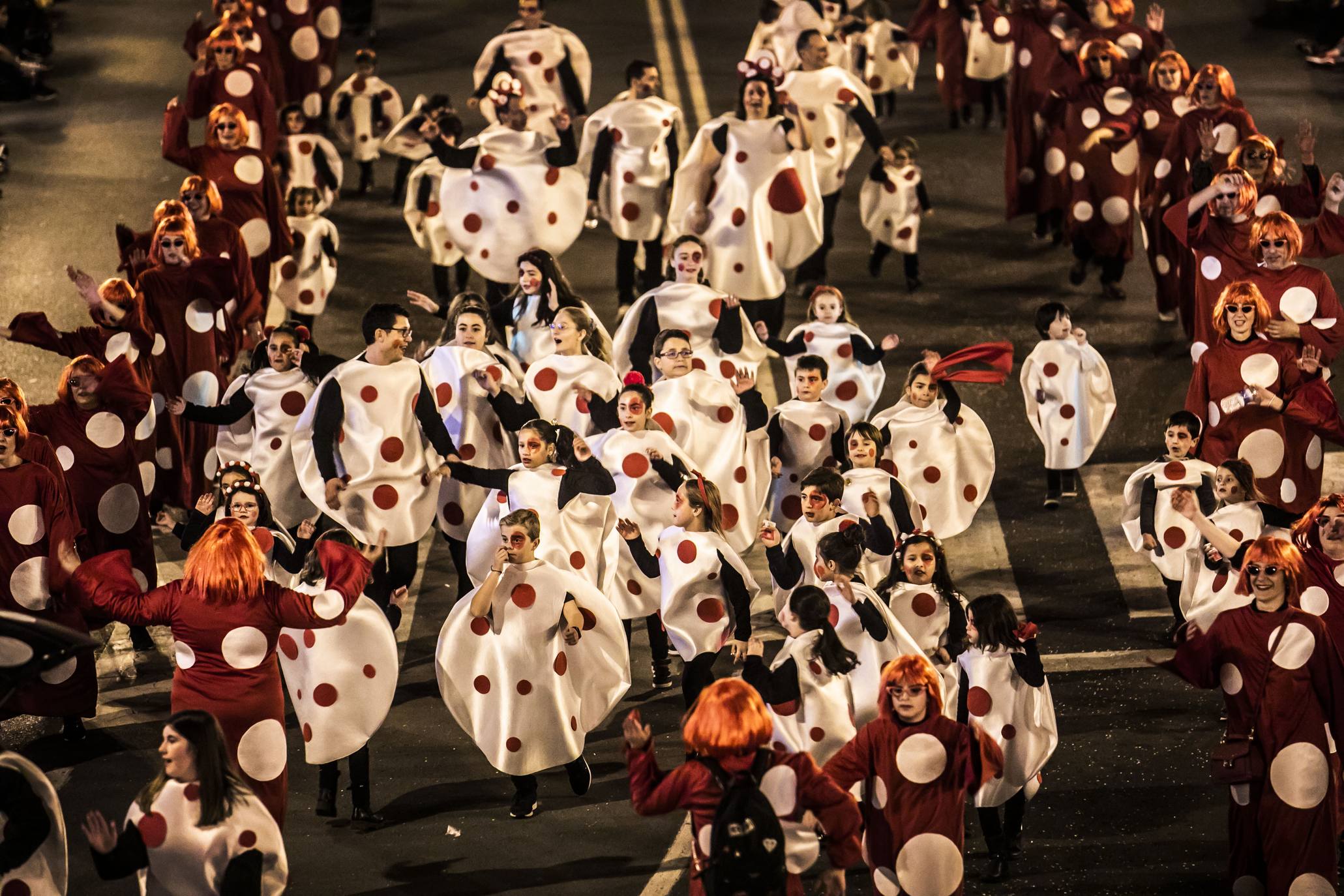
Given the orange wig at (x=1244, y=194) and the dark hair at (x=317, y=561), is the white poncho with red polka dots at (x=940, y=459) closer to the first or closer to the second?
the orange wig at (x=1244, y=194)

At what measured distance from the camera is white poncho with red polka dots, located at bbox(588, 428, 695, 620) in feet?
34.5

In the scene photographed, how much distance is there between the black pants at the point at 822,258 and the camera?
15.4m

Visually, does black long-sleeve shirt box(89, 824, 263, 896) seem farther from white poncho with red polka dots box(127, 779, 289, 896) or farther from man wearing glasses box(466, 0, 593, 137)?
man wearing glasses box(466, 0, 593, 137)

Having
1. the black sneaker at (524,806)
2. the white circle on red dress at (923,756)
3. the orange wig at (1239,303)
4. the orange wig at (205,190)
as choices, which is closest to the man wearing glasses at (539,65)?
Answer: the orange wig at (205,190)

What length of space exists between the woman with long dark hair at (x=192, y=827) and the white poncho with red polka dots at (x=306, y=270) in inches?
274

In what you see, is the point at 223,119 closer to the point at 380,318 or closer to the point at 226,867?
the point at 380,318

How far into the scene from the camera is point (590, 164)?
1434 cm

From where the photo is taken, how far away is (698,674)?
995 cm

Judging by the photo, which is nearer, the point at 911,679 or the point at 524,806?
the point at 911,679

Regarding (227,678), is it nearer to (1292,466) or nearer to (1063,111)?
(1292,466)

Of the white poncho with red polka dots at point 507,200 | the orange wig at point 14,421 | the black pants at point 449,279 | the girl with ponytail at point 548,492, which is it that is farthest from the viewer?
the black pants at point 449,279

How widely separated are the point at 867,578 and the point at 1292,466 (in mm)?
2530

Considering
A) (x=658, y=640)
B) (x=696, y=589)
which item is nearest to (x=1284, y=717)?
(x=696, y=589)

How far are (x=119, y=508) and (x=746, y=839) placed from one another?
4.72 m
